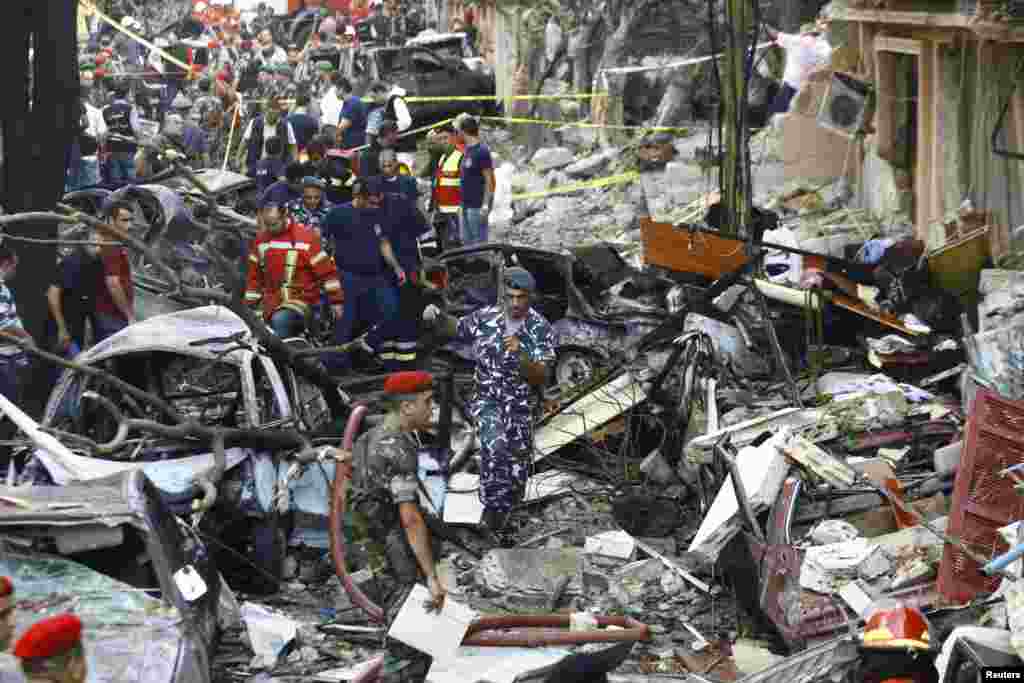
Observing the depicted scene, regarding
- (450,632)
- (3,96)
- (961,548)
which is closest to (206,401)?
(3,96)

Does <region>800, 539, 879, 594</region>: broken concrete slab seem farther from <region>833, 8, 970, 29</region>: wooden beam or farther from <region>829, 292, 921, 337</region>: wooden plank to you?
<region>833, 8, 970, 29</region>: wooden beam

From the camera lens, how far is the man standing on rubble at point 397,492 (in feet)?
24.0

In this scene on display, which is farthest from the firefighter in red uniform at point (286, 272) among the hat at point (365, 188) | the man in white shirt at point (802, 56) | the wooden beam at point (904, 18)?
the man in white shirt at point (802, 56)

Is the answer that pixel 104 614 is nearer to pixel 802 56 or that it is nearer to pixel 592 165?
pixel 802 56

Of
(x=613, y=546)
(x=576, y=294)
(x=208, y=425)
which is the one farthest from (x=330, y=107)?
(x=613, y=546)

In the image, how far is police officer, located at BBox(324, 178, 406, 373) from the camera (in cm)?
1294

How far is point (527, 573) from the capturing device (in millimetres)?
9945

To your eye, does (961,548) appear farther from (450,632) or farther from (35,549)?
(35,549)

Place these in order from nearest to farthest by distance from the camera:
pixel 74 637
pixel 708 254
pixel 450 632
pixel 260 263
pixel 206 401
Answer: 1. pixel 74 637
2. pixel 450 632
3. pixel 206 401
4. pixel 260 263
5. pixel 708 254

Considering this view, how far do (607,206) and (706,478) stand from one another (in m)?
13.3

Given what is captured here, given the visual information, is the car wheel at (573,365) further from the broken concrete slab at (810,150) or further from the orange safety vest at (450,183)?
the broken concrete slab at (810,150)

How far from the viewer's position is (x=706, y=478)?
1018cm

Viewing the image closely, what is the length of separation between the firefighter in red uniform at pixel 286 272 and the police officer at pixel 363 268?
14.7 inches

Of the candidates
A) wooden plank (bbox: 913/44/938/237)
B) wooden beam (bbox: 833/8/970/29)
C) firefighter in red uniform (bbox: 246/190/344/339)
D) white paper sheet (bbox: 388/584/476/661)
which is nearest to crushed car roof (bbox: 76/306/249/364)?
firefighter in red uniform (bbox: 246/190/344/339)
